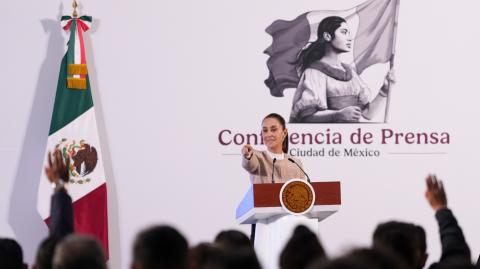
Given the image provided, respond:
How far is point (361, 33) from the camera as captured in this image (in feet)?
29.0

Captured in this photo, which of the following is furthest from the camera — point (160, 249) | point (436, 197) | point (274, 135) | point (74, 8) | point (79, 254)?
point (74, 8)

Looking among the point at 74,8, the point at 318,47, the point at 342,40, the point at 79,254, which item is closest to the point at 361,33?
the point at 342,40

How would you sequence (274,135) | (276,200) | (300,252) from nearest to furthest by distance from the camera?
(300,252) → (276,200) → (274,135)

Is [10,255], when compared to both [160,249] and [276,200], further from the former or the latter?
[276,200]

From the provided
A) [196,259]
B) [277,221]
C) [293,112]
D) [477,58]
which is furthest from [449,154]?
[196,259]

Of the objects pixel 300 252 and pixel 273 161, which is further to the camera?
pixel 273 161

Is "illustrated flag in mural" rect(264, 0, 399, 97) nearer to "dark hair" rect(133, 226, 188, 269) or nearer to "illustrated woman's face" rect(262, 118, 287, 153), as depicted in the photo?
"illustrated woman's face" rect(262, 118, 287, 153)

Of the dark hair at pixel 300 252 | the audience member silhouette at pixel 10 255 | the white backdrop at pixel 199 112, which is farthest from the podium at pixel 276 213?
the white backdrop at pixel 199 112

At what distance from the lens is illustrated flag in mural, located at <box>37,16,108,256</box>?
8211 mm

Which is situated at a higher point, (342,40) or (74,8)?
(74,8)

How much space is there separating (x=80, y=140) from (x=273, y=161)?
7.99 ft

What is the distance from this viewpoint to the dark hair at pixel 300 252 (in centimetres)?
284

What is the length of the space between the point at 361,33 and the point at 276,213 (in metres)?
3.98

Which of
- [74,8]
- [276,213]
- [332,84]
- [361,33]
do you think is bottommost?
[276,213]
